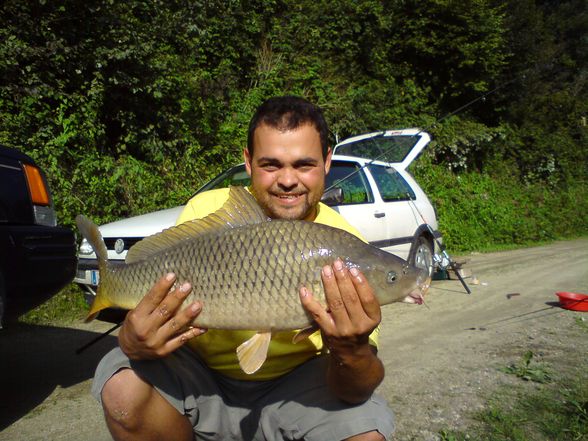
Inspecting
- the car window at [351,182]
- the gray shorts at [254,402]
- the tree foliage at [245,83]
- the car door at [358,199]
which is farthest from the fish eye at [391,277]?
the tree foliage at [245,83]

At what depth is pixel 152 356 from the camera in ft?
5.57

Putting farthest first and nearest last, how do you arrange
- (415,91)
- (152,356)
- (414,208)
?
1. (415,91)
2. (414,208)
3. (152,356)

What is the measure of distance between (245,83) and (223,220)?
9.97m

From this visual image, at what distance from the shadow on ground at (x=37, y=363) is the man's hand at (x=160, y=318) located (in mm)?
1684

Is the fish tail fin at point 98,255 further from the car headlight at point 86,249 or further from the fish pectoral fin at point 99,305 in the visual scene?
the car headlight at point 86,249

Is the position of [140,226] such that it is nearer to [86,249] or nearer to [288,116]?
[86,249]

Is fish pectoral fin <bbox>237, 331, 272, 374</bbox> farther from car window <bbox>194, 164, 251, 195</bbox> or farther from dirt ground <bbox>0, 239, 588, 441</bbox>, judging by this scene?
car window <bbox>194, 164, 251, 195</bbox>

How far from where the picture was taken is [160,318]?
1.64 m

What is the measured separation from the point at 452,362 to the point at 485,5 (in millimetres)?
14623

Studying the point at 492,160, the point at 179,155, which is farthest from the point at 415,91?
the point at 179,155

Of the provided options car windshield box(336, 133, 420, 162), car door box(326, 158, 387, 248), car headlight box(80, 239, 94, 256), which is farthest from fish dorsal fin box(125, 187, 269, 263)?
car windshield box(336, 133, 420, 162)

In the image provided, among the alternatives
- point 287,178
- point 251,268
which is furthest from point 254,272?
point 287,178

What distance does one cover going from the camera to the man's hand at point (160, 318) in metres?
1.64

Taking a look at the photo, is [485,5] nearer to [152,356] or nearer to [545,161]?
[545,161]
